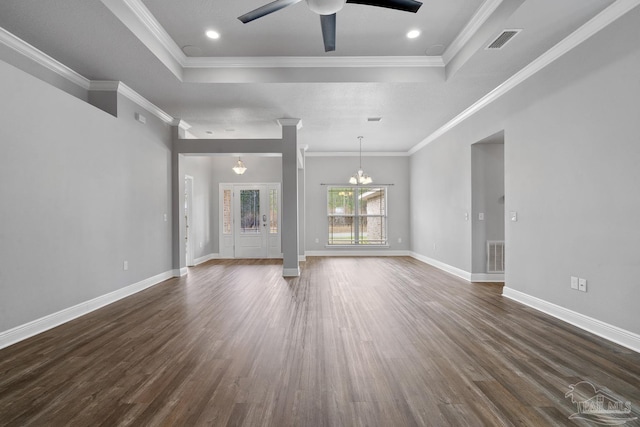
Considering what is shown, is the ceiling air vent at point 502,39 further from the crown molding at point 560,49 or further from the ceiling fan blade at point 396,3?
the ceiling fan blade at point 396,3

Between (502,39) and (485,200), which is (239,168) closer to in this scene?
(485,200)

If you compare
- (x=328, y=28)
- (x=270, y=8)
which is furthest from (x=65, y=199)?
(x=328, y=28)

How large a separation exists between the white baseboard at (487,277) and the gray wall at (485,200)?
7 cm

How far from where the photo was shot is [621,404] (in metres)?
1.86

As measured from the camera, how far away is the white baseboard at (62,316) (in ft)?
9.34

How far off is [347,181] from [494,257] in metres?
4.69

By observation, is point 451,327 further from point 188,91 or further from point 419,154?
point 419,154

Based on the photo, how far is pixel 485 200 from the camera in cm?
553

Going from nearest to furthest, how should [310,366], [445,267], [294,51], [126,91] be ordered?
[310,366]
[294,51]
[126,91]
[445,267]

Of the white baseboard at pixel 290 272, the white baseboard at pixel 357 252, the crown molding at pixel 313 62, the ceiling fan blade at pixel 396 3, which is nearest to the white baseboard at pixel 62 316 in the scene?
the white baseboard at pixel 290 272

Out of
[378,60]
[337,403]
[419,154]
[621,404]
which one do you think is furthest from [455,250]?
[337,403]

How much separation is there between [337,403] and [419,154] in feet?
24.5

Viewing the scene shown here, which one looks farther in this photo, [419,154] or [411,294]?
[419,154]

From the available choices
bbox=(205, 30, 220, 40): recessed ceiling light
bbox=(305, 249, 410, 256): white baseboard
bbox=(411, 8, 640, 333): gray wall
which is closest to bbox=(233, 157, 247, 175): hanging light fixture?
bbox=(305, 249, 410, 256): white baseboard
